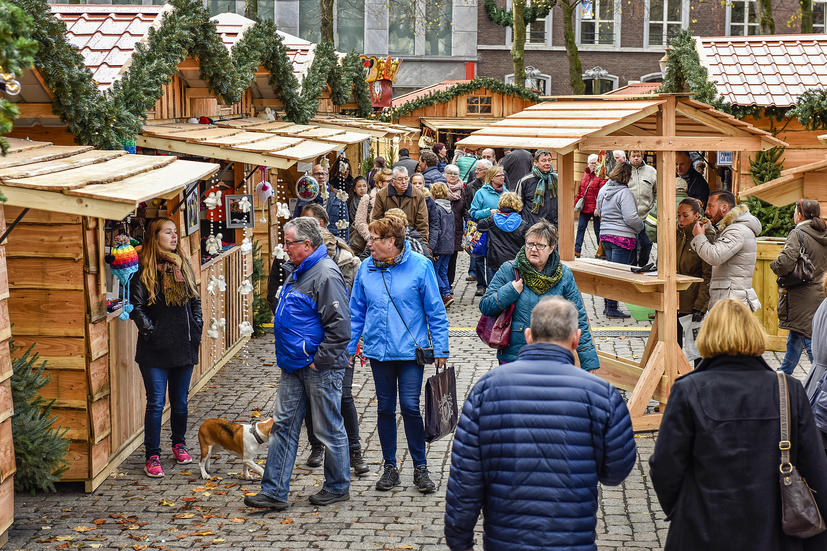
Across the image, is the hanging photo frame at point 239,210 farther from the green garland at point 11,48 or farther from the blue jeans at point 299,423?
the green garland at point 11,48

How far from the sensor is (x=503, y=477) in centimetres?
455

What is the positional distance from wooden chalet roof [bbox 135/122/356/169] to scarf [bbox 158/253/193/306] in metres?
1.30

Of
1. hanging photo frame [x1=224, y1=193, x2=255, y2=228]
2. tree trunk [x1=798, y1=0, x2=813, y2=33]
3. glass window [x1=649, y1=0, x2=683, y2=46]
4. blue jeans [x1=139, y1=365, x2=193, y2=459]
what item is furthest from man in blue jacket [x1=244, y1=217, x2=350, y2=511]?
glass window [x1=649, y1=0, x2=683, y2=46]

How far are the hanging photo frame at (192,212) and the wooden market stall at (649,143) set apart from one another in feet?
9.60

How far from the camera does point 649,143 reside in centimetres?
841

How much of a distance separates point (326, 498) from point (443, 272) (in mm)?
7829

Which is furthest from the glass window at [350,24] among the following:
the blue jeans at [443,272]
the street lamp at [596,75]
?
the blue jeans at [443,272]

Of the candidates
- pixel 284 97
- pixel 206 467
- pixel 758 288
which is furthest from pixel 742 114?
pixel 206 467

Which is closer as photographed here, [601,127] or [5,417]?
[5,417]

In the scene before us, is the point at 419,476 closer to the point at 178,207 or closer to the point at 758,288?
the point at 178,207

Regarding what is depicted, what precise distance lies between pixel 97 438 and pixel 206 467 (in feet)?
2.85

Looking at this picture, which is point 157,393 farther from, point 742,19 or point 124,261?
point 742,19

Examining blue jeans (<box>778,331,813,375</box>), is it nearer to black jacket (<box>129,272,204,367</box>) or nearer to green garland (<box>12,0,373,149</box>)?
black jacket (<box>129,272,204,367</box>)

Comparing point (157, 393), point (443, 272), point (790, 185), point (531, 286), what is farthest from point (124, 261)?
point (443, 272)
